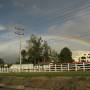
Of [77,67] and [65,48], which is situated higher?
[65,48]

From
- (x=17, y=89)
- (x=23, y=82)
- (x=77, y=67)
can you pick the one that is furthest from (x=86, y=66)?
(x=17, y=89)

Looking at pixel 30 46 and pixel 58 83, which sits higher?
pixel 30 46

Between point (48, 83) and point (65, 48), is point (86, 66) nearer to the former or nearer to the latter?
point (48, 83)

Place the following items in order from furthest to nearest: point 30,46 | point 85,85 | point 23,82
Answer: point 30,46, point 23,82, point 85,85

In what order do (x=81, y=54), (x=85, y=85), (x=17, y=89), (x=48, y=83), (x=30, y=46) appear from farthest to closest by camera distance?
(x=81, y=54)
(x=30, y=46)
(x=17, y=89)
(x=48, y=83)
(x=85, y=85)

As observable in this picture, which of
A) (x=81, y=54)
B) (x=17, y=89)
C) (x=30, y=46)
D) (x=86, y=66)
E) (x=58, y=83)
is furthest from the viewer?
(x=81, y=54)

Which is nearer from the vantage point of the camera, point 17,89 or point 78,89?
point 78,89

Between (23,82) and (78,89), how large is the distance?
38.7 ft

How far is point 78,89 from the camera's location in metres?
23.2

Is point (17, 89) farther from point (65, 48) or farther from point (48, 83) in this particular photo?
point (65, 48)

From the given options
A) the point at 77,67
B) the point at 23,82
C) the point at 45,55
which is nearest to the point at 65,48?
the point at 45,55

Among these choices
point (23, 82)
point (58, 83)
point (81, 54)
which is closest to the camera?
point (58, 83)

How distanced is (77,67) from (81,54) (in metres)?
103

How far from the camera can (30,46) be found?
134125mm
